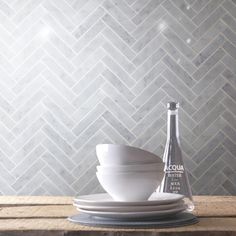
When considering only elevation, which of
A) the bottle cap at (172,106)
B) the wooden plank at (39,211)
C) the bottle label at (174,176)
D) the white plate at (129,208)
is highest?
the wooden plank at (39,211)

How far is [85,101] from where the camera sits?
3.33 meters

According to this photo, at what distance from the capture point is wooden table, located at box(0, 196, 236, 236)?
3.18ft

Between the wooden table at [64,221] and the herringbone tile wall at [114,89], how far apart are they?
67.8 inches

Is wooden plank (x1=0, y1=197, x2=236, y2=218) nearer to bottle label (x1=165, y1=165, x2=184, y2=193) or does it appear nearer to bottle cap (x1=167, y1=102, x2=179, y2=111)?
bottle label (x1=165, y1=165, x2=184, y2=193)

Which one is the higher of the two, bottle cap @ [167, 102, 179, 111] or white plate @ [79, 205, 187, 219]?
bottle cap @ [167, 102, 179, 111]

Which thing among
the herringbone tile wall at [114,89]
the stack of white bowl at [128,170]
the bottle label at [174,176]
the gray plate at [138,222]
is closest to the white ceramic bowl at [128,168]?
the stack of white bowl at [128,170]

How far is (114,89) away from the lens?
332 centimetres

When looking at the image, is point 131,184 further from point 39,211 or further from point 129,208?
point 39,211

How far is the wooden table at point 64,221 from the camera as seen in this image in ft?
3.18

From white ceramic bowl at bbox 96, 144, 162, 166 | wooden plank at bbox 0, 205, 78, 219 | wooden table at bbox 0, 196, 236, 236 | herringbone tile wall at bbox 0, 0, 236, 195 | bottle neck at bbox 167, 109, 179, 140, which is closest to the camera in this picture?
wooden table at bbox 0, 196, 236, 236

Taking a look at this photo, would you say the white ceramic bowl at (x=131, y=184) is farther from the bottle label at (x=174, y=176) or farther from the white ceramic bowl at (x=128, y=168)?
the bottle label at (x=174, y=176)

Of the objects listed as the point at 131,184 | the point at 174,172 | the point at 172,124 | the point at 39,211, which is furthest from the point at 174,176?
the point at 39,211

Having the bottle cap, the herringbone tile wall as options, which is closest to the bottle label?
the bottle cap

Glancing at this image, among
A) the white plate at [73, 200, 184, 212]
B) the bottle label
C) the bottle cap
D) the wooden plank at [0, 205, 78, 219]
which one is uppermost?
the wooden plank at [0, 205, 78, 219]
